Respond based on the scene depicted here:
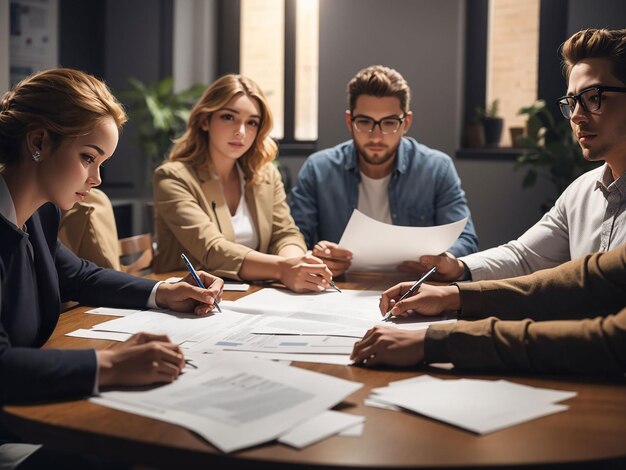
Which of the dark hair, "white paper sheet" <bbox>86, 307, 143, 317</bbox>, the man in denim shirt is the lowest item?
"white paper sheet" <bbox>86, 307, 143, 317</bbox>

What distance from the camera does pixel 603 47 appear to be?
188cm

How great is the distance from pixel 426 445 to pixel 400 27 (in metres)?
4.50

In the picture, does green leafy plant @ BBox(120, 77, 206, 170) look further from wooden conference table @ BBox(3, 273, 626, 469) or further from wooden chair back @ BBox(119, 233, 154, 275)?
wooden conference table @ BBox(3, 273, 626, 469)

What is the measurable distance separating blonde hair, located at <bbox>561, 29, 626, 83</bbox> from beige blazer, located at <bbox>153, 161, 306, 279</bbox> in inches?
45.0

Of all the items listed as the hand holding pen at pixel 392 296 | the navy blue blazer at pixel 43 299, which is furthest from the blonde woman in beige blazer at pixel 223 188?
the hand holding pen at pixel 392 296

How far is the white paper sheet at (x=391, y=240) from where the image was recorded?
2.20 meters

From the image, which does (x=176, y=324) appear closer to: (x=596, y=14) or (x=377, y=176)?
(x=377, y=176)

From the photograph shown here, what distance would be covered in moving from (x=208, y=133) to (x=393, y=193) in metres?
0.83

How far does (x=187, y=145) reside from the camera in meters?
2.76

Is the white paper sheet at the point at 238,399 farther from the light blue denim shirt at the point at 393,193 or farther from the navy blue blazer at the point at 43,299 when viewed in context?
the light blue denim shirt at the point at 393,193

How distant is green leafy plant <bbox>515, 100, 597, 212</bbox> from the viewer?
4156mm

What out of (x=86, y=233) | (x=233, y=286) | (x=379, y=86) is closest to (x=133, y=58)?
(x=379, y=86)

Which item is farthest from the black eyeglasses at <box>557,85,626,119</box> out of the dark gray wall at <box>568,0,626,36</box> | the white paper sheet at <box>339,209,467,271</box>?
the dark gray wall at <box>568,0,626,36</box>

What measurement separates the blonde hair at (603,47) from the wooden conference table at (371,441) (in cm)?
106
